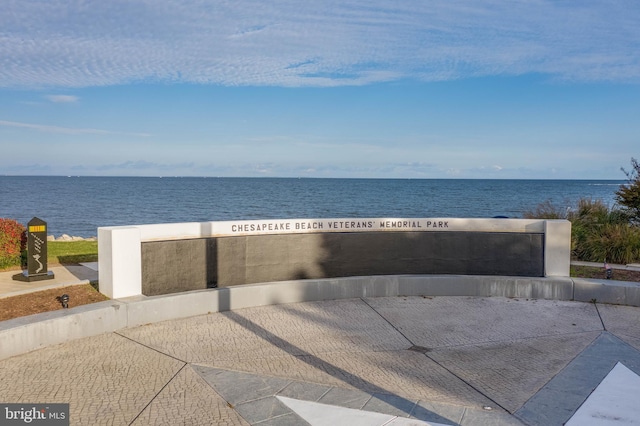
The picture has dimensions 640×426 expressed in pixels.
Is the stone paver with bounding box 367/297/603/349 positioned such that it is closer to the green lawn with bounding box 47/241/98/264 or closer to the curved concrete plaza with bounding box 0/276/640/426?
the curved concrete plaza with bounding box 0/276/640/426

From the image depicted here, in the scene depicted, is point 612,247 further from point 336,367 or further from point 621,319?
point 336,367

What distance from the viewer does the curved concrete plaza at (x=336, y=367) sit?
5.41 metres

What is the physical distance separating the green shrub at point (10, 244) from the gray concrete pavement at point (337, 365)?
16.5 ft

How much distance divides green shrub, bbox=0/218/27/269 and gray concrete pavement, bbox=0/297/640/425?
504 cm

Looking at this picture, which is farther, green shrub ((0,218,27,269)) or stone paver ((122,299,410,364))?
green shrub ((0,218,27,269))

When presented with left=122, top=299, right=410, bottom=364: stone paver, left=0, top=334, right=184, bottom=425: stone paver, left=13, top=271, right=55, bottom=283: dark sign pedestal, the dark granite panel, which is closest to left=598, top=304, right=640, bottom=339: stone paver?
the dark granite panel

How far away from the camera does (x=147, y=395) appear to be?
5.69 m

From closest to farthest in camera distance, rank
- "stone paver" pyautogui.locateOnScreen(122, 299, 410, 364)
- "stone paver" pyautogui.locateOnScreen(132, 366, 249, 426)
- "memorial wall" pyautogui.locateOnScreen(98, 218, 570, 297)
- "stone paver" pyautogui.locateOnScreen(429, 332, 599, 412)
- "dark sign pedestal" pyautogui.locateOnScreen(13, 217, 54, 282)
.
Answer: "stone paver" pyautogui.locateOnScreen(132, 366, 249, 426) → "stone paver" pyautogui.locateOnScreen(429, 332, 599, 412) → "stone paver" pyautogui.locateOnScreen(122, 299, 410, 364) → "memorial wall" pyautogui.locateOnScreen(98, 218, 570, 297) → "dark sign pedestal" pyautogui.locateOnScreen(13, 217, 54, 282)

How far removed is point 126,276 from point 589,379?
22.3 feet

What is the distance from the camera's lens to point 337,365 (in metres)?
6.80

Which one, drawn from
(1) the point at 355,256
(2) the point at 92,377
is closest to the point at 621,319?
(1) the point at 355,256

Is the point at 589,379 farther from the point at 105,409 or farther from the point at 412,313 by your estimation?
the point at 105,409

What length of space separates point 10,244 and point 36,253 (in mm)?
2066

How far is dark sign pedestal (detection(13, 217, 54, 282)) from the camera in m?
9.80
